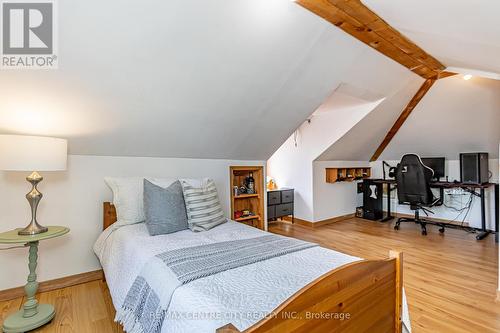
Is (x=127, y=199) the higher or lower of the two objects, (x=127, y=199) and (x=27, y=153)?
the lower

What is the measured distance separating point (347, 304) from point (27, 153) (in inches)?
82.2

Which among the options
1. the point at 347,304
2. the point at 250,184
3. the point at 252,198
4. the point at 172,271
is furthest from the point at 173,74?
the point at 252,198

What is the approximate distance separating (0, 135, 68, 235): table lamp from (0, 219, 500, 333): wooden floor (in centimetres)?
71

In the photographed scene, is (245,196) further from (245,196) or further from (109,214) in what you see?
(109,214)

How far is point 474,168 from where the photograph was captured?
12.5ft

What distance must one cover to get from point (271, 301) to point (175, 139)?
201 cm

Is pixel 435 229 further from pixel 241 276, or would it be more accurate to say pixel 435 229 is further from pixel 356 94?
pixel 241 276

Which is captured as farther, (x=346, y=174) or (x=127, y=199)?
(x=346, y=174)

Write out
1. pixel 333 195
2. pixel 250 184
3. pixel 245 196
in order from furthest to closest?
pixel 333 195 < pixel 250 184 < pixel 245 196

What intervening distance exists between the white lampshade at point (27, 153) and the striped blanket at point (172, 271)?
1050mm

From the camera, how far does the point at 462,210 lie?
14.4 feet

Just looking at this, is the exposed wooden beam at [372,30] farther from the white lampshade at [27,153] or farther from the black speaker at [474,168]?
the white lampshade at [27,153]

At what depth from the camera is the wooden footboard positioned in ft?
2.69

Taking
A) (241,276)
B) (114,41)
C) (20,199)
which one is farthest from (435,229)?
(20,199)
